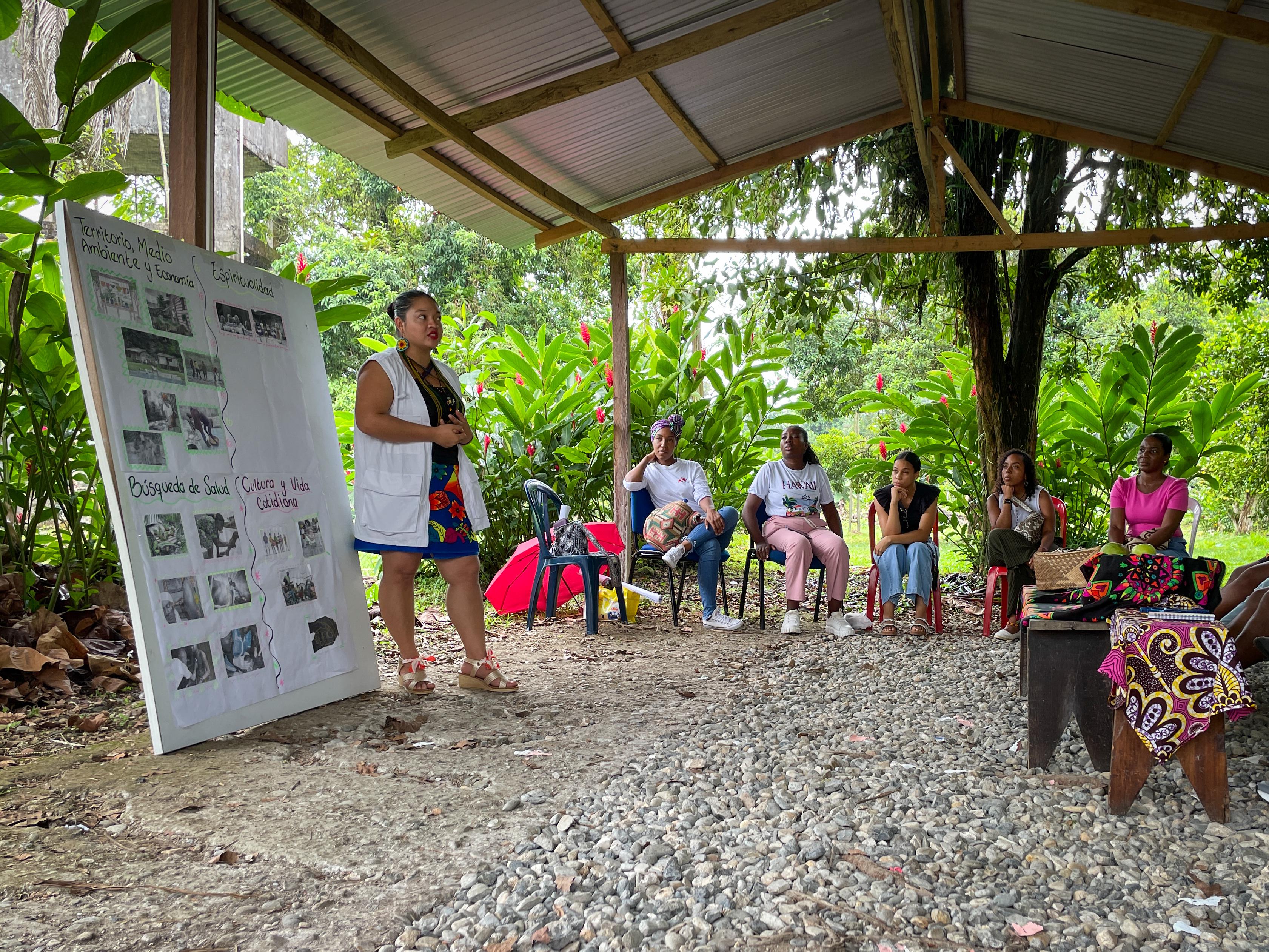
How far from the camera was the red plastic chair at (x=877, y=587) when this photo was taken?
526cm

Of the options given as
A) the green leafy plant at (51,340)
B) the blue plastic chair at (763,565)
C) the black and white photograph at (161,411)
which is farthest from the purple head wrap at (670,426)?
→ the black and white photograph at (161,411)

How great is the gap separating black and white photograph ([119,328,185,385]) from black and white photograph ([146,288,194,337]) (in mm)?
39

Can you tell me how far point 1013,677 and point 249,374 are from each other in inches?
129

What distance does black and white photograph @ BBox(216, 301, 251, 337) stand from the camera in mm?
3105

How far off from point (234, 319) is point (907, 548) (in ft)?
12.1

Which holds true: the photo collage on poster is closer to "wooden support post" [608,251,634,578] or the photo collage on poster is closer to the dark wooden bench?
the dark wooden bench

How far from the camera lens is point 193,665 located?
2.75m

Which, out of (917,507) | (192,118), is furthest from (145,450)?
(917,507)

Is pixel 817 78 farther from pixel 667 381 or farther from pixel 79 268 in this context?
pixel 79 268

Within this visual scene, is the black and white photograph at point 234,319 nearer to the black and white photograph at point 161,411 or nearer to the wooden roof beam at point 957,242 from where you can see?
the black and white photograph at point 161,411

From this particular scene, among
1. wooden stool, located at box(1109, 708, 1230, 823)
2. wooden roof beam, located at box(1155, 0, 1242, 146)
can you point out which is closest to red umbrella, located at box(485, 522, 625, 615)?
wooden stool, located at box(1109, 708, 1230, 823)

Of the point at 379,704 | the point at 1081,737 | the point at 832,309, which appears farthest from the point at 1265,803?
the point at 832,309

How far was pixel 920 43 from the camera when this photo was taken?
17.1 feet

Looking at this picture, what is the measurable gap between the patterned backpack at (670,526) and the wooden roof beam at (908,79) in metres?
2.44
